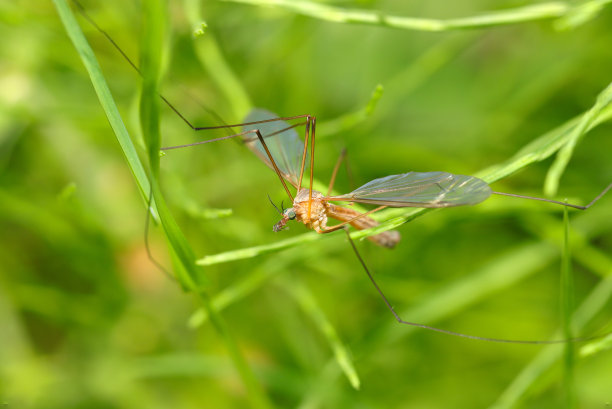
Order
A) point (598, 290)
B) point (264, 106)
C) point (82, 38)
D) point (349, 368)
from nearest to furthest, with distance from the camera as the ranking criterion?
point (82, 38), point (349, 368), point (598, 290), point (264, 106)

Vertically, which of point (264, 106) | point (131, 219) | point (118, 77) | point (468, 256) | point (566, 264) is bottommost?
point (566, 264)

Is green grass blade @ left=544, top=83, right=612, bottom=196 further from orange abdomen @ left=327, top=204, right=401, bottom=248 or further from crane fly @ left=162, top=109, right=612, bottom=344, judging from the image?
orange abdomen @ left=327, top=204, right=401, bottom=248

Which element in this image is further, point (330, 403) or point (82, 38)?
point (330, 403)

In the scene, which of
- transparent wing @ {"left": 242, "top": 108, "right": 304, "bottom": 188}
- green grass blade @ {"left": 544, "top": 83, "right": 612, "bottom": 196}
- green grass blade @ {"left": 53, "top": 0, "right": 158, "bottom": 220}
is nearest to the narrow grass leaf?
green grass blade @ {"left": 544, "top": 83, "right": 612, "bottom": 196}

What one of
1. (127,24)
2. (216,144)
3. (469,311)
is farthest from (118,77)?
(469,311)

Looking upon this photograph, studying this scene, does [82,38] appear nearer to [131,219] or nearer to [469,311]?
[131,219]

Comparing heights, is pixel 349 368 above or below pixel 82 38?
below

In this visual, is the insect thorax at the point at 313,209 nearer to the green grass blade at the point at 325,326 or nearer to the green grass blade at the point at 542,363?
the green grass blade at the point at 325,326
